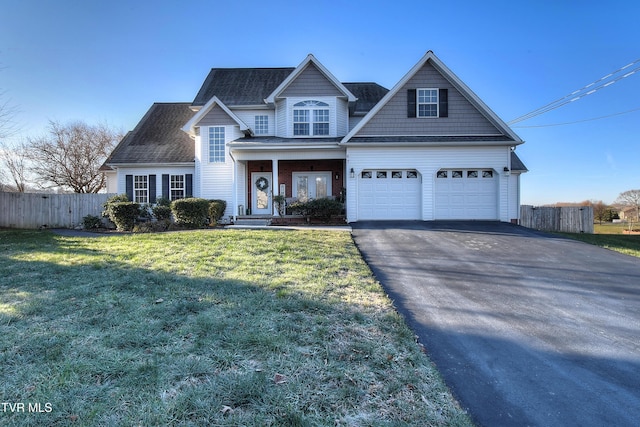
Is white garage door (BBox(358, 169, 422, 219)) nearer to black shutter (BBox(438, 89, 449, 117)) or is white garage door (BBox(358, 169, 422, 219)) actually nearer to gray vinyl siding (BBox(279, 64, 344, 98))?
black shutter (BBox(438, 89, 449, 117))

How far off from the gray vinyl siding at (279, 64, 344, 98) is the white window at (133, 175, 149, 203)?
366 inches

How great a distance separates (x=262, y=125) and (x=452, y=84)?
10.4 meters

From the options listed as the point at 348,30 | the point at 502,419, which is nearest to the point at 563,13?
the point at 348,30

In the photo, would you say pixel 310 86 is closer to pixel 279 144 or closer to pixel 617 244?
pixel 279 144

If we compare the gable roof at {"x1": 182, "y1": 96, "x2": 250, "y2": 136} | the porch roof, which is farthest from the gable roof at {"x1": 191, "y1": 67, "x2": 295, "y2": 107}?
the porch roof

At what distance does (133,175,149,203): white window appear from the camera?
17672 mm

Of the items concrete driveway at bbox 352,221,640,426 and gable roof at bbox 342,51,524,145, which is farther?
gable roof at bbox 342,51,524,145

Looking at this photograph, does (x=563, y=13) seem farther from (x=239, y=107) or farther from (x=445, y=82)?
(x=239, y=107)

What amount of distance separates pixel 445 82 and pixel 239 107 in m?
11.2

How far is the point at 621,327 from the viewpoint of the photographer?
3865 millimetres

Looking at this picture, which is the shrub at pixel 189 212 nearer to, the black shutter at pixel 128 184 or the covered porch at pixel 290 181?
the covered porch at pixel 290 181

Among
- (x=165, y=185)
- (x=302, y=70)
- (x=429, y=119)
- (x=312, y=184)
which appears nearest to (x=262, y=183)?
(x=312, y=184)

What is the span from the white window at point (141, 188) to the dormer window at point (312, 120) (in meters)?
9.15

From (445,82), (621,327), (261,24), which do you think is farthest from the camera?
(445,82)
